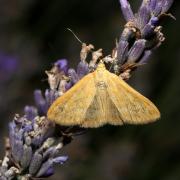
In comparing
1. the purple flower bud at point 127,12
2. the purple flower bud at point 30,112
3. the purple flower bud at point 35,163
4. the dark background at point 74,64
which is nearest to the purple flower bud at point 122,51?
the purple flower bud at point 127,12

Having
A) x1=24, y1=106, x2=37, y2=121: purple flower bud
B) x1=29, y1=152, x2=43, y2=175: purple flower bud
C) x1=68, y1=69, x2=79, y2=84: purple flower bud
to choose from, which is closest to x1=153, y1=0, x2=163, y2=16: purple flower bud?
x1=68, y1=69, x2=79, y2=84: purple flower bud

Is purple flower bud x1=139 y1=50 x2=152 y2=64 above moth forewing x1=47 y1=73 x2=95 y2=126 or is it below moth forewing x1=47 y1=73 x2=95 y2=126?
above

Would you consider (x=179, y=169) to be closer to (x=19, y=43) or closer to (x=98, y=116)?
(x=19, y=43)

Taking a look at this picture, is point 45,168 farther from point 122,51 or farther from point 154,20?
point 154,20

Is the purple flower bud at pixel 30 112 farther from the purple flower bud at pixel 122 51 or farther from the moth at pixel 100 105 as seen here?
the purple flower bud at pixel 122 51

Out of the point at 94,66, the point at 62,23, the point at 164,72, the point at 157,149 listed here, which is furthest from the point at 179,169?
the point at 94,66

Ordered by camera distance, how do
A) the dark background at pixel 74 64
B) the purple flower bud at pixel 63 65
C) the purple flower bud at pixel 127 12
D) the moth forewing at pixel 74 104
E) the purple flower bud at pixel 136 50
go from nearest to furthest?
the moth forewing at pixel 74 104, the purple flower bud at pixel 136 50, the purple flower bud at pixel 127 12, the purple flower bud at pixel 63 65, the dark background at pixel 74 64

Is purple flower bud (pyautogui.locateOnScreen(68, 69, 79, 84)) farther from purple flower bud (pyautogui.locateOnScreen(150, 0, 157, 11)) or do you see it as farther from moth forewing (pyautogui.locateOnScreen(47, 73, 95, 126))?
purple flower bud (pyautogui.locateOnScreen(150, 0, 157, 11))
